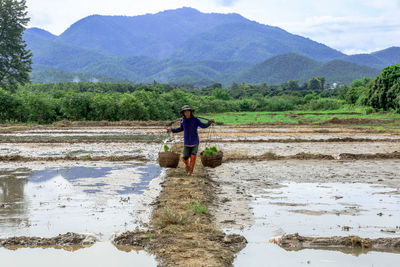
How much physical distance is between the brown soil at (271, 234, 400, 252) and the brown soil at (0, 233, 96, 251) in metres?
2.62

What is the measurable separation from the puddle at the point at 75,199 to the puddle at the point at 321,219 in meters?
1.97

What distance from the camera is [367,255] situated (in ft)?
18.7

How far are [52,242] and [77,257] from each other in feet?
2.04

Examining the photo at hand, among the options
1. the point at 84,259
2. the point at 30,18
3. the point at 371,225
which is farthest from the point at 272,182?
the point at 30,18

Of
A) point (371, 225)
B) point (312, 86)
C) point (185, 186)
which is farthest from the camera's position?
point (312, 86)

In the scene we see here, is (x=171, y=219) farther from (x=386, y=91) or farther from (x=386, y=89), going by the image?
(x=386, y=89)

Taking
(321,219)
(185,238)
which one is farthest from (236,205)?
(185,238)

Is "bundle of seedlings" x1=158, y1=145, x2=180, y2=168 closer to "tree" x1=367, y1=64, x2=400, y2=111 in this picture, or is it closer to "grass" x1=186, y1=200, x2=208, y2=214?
"grass" x1=186, y1=200, x2=208, y2=214

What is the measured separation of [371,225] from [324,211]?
0.98 meters

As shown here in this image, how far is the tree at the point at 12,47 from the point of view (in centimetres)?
4325

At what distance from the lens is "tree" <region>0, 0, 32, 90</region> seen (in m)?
43.2

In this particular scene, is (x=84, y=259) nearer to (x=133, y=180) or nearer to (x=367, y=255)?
(x=367, y=255)

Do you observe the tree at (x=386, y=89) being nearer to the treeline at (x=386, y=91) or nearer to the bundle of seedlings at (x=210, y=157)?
the treeline at (x=386, y=91)

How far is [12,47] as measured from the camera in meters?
44.1
